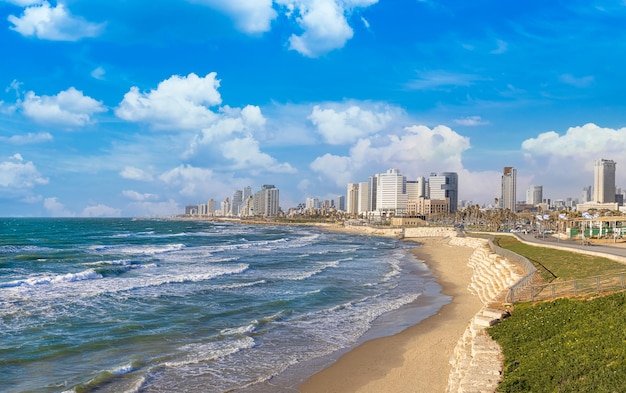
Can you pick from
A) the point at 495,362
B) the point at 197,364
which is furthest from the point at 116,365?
the point at 495,362

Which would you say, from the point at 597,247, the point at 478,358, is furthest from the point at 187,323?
the point at 597,247

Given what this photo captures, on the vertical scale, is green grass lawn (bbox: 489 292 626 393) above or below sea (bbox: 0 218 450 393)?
above

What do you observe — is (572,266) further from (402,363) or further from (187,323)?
(187,323)

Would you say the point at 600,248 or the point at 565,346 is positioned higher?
the point at 600,248

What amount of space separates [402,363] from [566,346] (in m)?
6.63

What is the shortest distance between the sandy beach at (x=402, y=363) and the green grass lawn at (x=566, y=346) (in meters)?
2.72

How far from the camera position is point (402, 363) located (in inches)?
677

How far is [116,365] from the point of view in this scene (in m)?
16.3

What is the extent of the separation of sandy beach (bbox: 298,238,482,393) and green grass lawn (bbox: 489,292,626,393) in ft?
8.93

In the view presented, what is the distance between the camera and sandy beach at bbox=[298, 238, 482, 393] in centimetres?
1491

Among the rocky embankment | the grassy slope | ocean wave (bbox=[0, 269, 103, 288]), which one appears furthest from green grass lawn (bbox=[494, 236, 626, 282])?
ocean wave (bbox=[0, 269, 103, 288])

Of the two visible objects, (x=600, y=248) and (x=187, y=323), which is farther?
(x=600, y=248)

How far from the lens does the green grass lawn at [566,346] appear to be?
31.8 feet

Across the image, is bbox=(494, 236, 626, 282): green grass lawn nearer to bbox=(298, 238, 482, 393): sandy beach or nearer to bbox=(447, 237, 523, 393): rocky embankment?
bbox=(447, 237, 523, 393): rocky embankment
